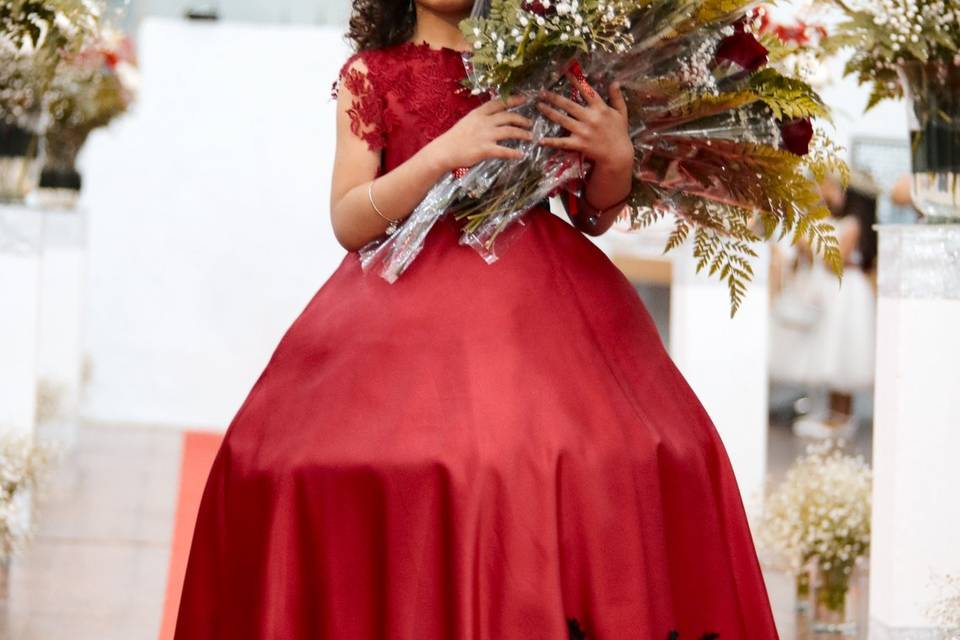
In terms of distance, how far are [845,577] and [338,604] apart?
7.99 feet

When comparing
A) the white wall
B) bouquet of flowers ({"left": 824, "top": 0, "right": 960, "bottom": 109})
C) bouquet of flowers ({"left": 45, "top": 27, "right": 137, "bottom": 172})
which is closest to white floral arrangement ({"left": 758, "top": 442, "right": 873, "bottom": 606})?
bouquet of flowers ({"left": 824, "top": 0, "right": 960, "bottom": 109})

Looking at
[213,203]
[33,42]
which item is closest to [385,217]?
[33,42]

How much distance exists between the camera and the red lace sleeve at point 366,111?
2.33 m

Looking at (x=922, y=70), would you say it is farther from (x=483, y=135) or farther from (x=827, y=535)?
(x=483, y=135)

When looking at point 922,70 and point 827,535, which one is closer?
point 922,70

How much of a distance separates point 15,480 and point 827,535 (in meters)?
2.35

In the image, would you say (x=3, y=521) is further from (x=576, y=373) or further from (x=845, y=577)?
(x=576, y=373)

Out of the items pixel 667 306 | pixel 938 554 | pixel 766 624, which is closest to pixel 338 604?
pixel 766 624

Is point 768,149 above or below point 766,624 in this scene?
above

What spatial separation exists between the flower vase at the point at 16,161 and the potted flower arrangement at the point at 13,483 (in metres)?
1.04

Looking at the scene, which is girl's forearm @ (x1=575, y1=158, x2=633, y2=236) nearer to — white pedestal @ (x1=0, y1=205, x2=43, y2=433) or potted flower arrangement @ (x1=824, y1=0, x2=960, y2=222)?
potted flower arrangement @ (x1=824, y1=0, x2=960, y2=222)

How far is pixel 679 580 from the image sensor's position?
2.21m

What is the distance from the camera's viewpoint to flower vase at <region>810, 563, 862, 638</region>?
4.13 metres

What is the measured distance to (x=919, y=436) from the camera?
3.45 meters
